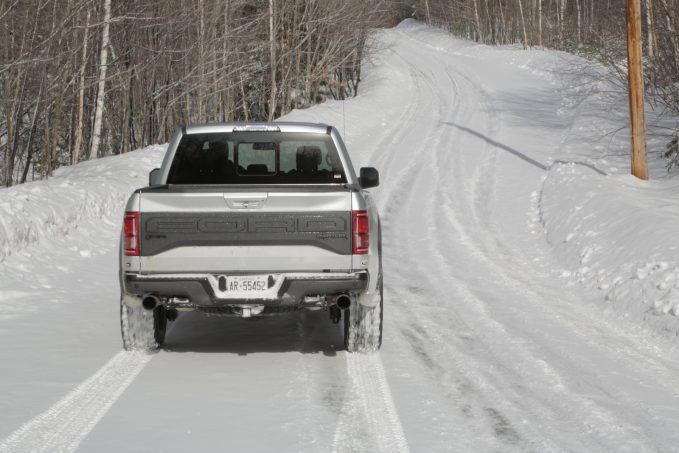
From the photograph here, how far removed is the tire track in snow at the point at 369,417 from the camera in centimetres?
530

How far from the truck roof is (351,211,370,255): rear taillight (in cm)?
140

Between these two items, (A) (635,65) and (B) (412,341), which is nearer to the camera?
(B) (412,341)

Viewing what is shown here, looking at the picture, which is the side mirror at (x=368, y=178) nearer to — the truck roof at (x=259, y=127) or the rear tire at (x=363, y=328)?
the truck roof at (x=259, y=127)

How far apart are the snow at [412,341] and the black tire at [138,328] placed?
14 centimetres

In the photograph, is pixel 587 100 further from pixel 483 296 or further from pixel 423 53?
pixel 423 53

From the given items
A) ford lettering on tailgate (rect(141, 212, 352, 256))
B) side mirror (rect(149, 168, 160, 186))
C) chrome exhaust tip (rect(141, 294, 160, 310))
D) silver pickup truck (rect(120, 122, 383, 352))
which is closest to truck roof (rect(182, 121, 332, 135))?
side mirror (rect(149, 168, 160, 186))

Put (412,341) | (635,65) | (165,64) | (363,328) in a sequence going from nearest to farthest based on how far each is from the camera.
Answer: (363,328)
(412,341)
(635,65)
(165,64)

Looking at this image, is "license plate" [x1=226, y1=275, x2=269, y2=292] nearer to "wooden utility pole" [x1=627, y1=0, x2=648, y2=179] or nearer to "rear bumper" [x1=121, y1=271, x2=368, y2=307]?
"rear bumper" [x1=121, y1=271, x2=368, y2=307]

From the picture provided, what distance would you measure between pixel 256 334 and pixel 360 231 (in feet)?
7.12

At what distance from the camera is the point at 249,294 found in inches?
273

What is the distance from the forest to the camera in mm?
24219

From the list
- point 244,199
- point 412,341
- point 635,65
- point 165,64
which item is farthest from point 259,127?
point 165,64

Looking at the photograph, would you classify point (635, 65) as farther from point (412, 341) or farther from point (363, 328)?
point (363, 328)

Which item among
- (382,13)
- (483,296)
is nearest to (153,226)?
(483,296)
